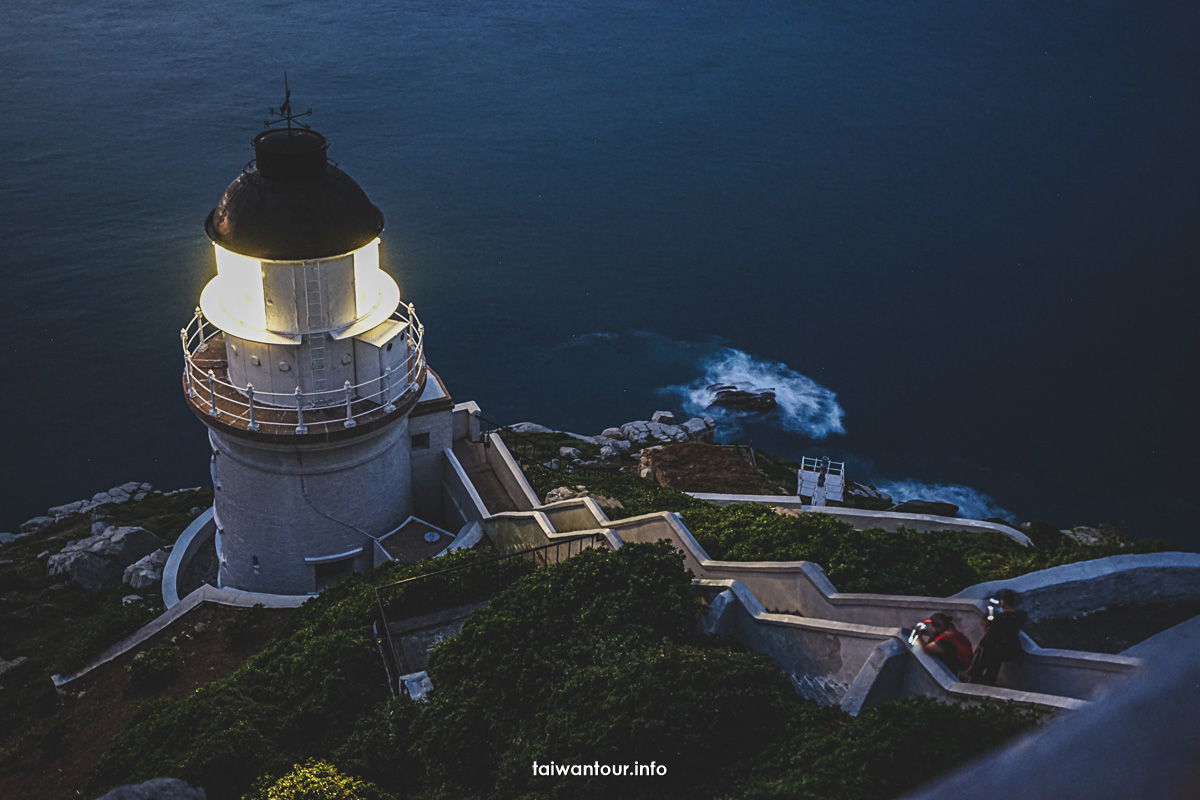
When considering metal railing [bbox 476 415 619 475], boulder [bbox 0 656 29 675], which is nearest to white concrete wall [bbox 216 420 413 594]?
boulder [bbox 0 656 29 675]

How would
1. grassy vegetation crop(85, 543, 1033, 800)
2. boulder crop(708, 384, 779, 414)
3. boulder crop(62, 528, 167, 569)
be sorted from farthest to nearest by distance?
boulder crop(708, 384, 779, 414)
boulder crop(62, 528, 167, 569)
grassy vegetation crop(85, 543, 1033, 800)

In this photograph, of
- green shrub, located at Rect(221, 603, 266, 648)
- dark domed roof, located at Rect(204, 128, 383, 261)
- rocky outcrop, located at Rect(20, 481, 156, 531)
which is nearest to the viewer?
dark domed roof, located at Rect(204, 128, 383, 261)

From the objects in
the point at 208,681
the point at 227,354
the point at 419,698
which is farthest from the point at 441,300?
the point at 419,698

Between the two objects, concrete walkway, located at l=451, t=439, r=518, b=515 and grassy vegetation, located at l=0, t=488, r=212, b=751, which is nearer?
grassy vegetation, located at l=0, t=488, r=212, b=751

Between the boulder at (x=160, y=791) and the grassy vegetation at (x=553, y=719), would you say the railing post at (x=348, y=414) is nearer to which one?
the grassy vegetation at (x=553, y=719)

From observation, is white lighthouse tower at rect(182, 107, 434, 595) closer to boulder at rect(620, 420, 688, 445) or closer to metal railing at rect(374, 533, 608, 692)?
metal railing at rect(374, 533, 608, 692)

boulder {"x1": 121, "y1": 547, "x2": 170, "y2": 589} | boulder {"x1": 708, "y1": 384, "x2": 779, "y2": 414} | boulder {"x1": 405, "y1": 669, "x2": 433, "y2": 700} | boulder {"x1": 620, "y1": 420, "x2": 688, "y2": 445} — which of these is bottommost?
boulder {"x1": 708, "y1": 384, "x2": 779, "y2": 414}

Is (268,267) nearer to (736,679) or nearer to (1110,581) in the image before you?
(736,679)
